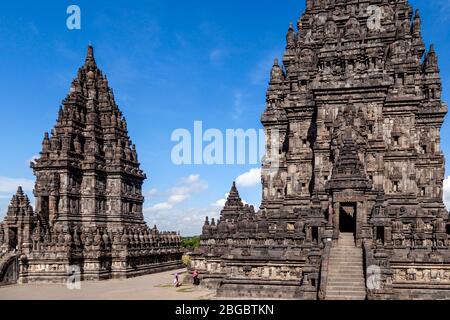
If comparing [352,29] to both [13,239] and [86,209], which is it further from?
[13,239]

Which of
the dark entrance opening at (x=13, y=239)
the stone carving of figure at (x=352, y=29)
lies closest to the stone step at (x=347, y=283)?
the stone carving of figure at (x=352, y=29)

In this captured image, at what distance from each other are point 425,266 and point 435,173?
1749cm

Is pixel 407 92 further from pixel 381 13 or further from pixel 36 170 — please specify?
pixel 36 170

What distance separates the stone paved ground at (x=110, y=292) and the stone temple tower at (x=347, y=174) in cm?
254

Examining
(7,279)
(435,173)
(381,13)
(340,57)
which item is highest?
(381,13)

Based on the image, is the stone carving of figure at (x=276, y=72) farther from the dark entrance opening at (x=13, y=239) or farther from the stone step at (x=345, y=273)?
the dark entrance opening at (x=13, y=239)

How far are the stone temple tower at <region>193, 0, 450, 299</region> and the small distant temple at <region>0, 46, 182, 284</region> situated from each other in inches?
440

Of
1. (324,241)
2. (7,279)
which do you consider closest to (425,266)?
(324,241)

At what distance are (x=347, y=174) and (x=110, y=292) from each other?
711 inches

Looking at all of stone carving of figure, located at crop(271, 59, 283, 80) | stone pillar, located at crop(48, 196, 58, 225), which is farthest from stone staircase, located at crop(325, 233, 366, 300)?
stone pillar, located at crop(48, 196, 58, 225)

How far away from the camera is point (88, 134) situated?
57344 mm

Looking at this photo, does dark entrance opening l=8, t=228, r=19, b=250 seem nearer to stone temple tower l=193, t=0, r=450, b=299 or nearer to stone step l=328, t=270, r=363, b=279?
stone temple tower l=193, t=0, r=450, b=299

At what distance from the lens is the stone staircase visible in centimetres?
2602

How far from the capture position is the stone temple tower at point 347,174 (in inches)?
1133
